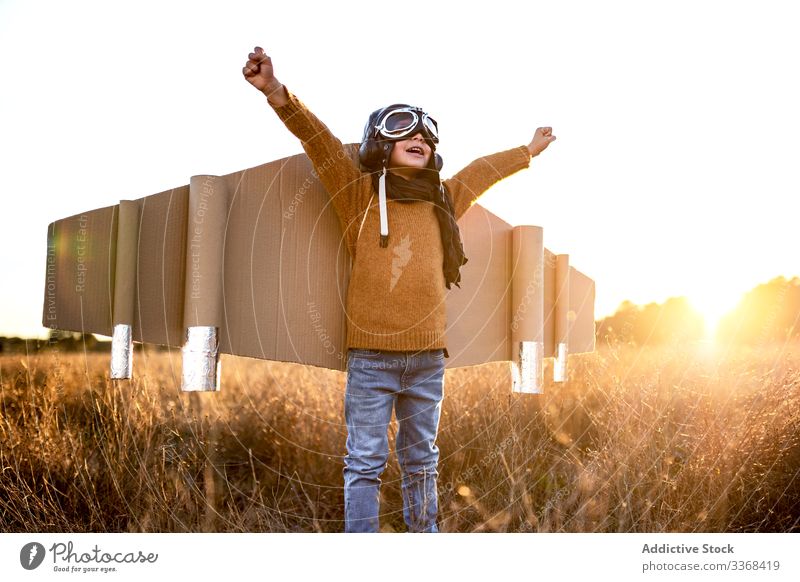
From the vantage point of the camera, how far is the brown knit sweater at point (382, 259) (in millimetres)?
1516

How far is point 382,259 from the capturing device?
1.54 meters

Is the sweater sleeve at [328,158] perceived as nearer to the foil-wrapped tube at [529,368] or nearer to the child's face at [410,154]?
the child's face at [410,154]

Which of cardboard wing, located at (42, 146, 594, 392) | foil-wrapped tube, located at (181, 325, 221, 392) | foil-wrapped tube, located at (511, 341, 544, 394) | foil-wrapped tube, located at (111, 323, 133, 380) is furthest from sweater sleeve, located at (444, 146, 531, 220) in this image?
foil-wrapped tube, located at (111, 323, 133, 380)

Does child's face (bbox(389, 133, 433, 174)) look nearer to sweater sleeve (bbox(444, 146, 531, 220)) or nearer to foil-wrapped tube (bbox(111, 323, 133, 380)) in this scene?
sweater sleeve (bbox(444, 146, 531, 220))

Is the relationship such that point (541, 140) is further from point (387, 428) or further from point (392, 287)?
point (387, 428)

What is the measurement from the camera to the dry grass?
1675mm

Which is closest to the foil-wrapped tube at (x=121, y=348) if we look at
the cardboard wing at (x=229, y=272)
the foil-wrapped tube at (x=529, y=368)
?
the cardboard wing at (x=229, y=272)

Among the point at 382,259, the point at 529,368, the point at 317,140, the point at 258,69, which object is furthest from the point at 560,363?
the point at 258,69

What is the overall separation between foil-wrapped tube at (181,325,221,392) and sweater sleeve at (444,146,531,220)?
0.75 metres

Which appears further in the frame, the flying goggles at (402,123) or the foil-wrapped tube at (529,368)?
the foil-wrapped tube at (529,368)

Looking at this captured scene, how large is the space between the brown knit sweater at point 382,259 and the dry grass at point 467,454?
583 mm
